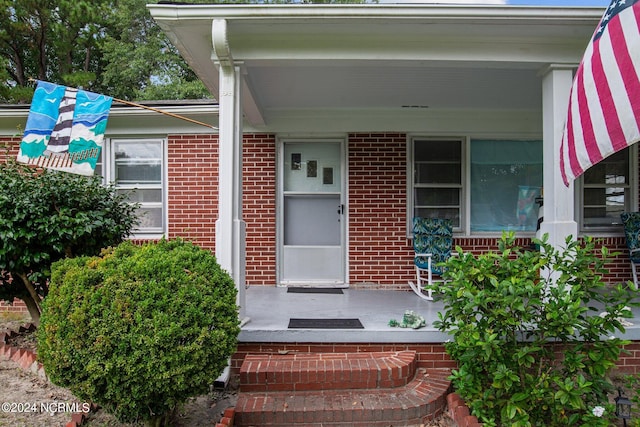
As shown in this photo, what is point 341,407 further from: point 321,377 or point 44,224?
point 44,224

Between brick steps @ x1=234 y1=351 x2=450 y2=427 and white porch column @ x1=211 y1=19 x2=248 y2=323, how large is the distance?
0.59 meters

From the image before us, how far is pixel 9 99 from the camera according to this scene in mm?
11547

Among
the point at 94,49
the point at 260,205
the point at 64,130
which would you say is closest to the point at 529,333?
the point at 260,205

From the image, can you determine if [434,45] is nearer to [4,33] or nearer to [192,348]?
[192,348]

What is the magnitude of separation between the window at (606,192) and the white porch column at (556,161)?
2.49 m

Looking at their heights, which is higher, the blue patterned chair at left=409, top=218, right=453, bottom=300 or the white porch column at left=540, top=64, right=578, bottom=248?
the white porch column at left=540, top=64, right=578, bottom=248

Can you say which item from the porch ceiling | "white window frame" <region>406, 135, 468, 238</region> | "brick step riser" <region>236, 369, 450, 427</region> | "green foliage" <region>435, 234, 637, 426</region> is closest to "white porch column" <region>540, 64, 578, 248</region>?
the porch ceiling

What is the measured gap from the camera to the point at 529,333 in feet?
8.58

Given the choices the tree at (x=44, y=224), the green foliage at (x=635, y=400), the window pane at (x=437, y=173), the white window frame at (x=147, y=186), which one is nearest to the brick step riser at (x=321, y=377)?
the green foliage at (x=635, y=400)

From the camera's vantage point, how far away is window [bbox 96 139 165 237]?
5371 millimetres

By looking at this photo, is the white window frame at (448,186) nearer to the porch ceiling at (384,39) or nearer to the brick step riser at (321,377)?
the porch ceiling at (384,39)

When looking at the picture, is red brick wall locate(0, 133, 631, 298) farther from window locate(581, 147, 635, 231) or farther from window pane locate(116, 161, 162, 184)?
window pane locate(116, 161, 162, 184)

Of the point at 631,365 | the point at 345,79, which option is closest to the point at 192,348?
the point at 345,79

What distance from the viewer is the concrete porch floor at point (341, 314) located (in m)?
3.16
